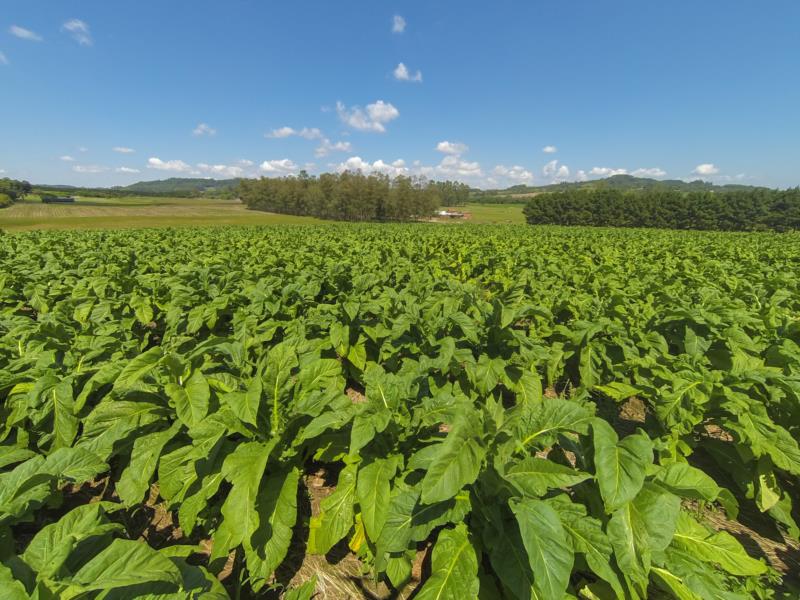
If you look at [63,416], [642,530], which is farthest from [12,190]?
[642,530]

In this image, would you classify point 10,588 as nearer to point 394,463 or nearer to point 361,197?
point 394,463

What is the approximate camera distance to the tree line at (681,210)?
229ft

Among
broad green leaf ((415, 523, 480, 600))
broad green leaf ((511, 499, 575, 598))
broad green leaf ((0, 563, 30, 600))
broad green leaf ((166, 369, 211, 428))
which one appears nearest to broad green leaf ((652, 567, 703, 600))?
broad green leaf ((511, 499, 575, 598))

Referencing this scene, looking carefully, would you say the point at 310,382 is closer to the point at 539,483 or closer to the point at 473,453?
the point at 473,453

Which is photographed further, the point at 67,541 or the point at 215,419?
the point at 215,419

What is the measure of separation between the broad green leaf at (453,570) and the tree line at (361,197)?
8594cm

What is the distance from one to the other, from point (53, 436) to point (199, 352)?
139 centimetres

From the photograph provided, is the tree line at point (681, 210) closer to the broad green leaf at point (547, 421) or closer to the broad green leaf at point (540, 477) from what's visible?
the broad green leaf at point (547, 421)

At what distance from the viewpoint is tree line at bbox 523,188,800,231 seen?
229 feet

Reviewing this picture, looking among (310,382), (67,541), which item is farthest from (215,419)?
(67,541)

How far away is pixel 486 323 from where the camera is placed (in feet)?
15.6

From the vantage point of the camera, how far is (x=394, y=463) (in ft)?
8.14

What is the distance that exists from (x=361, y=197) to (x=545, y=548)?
289 ft

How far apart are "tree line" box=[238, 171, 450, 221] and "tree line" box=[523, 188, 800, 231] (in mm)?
30206
